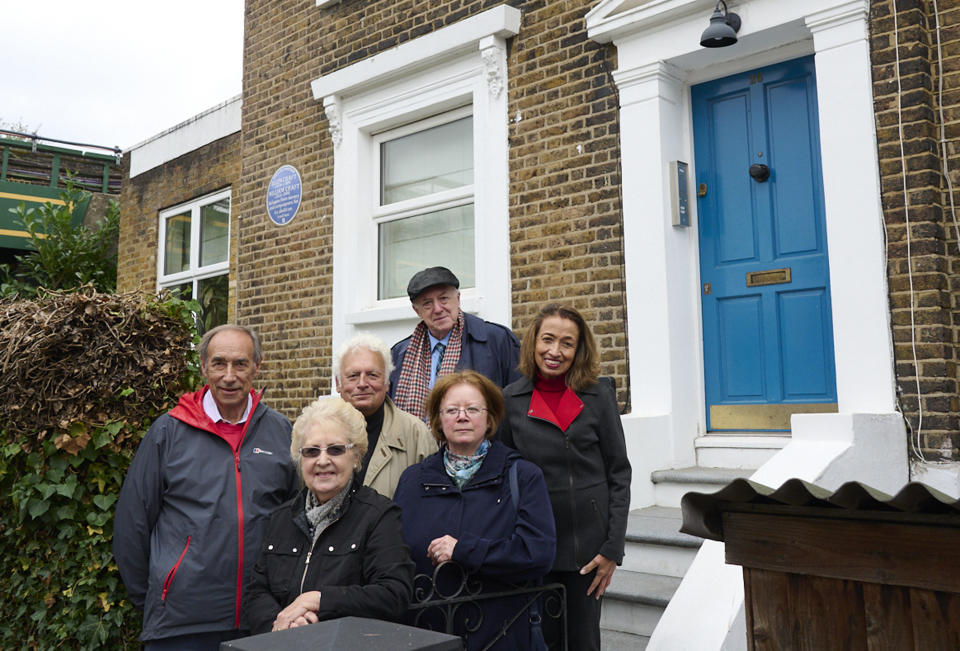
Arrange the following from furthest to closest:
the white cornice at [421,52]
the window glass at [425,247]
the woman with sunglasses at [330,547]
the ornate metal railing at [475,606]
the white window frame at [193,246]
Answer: the white window frame at [193,246] < the window glass at [425,247] < the white cornice at [421,52] < the ornate metal railing at [475,606] < the woman with sunglasses at [330,547]

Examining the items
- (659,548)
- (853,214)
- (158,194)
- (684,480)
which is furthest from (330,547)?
(158,194)

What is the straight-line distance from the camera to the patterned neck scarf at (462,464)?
9.16ft

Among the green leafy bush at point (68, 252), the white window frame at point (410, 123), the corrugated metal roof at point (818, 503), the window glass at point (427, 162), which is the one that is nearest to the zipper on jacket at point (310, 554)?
the corrugated metal roof at point (818, 503)

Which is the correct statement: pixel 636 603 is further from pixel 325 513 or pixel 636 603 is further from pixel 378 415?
pixel 325 513

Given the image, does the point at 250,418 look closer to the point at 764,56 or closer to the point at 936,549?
the point at 936,549

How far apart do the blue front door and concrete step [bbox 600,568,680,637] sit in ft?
4.74

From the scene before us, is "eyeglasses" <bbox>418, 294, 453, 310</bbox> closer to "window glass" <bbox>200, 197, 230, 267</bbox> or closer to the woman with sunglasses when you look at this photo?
the woman with sunglasses

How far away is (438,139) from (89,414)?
4151 millimetres

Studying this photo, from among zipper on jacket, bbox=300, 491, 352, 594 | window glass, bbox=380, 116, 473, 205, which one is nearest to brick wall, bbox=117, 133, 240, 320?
window glass, bbox=380, 116, 473, 205

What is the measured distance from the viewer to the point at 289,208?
25.5ft

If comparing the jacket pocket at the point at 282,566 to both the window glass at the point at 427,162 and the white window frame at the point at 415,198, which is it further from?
the window glass at the point at 427,162

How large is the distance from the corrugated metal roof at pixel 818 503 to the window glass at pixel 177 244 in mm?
8498

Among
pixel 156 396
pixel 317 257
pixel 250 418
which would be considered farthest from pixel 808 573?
pixel 317 257

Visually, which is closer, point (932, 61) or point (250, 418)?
point (250, 418)
